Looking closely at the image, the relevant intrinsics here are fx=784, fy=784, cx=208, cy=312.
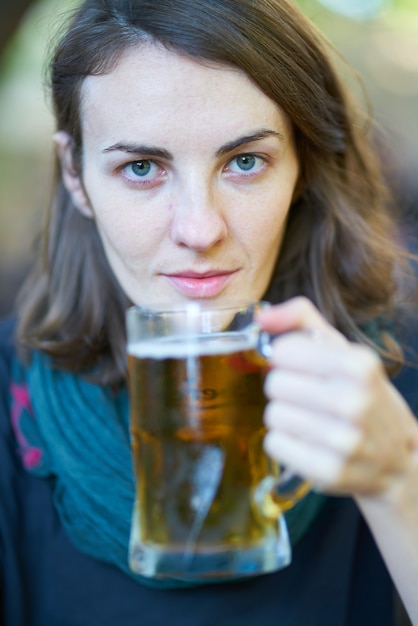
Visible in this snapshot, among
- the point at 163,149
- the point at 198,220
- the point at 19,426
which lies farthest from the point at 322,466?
the point at 19,426

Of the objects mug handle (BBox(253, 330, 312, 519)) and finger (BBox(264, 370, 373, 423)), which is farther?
mug handle (BBox(253, 330, 312, 519))

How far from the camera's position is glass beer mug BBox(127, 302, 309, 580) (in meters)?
1.20

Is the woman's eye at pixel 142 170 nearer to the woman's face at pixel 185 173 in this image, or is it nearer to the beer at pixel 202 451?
the woman's face at pixel 185 173

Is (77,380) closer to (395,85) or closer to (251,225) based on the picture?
(251,225)

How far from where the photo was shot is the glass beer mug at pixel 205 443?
1.20 m

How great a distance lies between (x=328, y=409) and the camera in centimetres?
105

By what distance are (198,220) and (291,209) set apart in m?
0.66

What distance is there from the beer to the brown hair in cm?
76

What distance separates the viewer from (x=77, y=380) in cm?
208

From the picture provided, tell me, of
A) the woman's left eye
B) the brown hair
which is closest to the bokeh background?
the brown hair

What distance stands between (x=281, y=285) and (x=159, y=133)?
735 mm

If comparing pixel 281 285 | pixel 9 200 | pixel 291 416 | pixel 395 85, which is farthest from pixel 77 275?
pixel 395 85

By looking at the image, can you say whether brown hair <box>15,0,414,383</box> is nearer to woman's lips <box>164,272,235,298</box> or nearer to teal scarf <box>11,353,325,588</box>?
teal scarf <box>11,353,325,588</box>

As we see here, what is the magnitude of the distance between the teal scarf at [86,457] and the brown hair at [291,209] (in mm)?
78
